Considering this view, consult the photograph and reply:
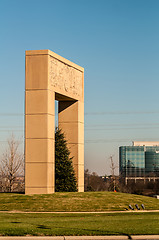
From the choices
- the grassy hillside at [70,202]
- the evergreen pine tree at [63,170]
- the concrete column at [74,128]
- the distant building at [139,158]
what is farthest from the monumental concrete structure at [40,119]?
the distant building at [139,158]

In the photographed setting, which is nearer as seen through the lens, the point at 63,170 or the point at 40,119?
the point at 40,119

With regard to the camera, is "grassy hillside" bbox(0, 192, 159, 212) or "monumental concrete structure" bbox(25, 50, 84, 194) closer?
"grassy hillside" bbox(0, 192, 159, 212)

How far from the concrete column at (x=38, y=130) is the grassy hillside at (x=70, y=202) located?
145 cm

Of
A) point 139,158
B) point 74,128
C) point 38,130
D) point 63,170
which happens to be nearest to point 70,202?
point 38,130

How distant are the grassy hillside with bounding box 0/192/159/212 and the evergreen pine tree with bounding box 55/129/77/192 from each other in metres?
4.01

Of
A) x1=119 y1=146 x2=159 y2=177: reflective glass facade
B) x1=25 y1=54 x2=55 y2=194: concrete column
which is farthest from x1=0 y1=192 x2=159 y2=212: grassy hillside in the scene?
x1=119 y1=146 x2=159 y2=177: reflective glass facade

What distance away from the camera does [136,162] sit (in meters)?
165

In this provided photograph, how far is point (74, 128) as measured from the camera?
3522 centimetres

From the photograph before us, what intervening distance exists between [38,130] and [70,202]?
588 cm

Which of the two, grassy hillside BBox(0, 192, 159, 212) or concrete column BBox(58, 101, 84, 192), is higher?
concrete column BBox(58, 101, 84, 192)

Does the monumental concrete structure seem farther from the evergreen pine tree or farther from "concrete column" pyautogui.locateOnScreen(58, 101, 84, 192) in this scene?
"concrete column" pyautogui.locateOnScreen(58, 101, 84, 192)

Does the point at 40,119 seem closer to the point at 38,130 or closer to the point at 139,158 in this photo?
the point at 38,130

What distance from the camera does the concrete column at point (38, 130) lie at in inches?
1150

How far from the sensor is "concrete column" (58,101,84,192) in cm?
3516
